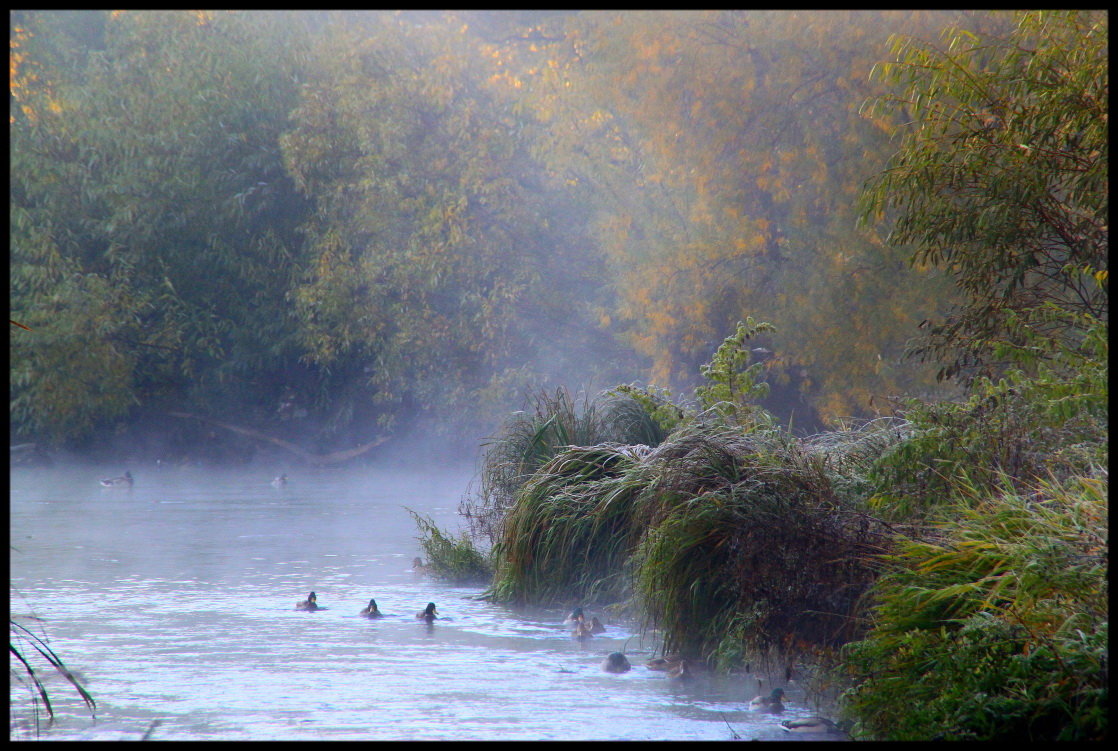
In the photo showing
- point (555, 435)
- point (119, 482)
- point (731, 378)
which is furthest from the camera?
point (119, 482)

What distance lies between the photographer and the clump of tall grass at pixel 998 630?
15.2 ft

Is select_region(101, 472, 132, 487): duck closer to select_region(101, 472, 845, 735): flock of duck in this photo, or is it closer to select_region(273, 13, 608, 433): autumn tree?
select_region(273, 13, 608, 433): autumn tree

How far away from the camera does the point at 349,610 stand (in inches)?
404

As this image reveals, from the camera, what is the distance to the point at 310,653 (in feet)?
27.8

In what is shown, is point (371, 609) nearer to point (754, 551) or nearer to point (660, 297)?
point (754, 551)

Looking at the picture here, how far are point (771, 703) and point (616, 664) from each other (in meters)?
1.30

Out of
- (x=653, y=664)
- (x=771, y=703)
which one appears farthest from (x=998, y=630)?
(x=653, y=664)

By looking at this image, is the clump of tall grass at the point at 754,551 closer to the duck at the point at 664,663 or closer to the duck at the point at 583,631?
the duck at the point at 664,663

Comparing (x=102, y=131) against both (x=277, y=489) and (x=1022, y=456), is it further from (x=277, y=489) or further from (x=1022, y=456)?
(x=1022, y=456)

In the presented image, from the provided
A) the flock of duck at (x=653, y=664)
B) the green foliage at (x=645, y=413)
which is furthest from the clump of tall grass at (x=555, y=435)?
the flock of duck at (x=653, y=664)

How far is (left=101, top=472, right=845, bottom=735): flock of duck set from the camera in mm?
6270

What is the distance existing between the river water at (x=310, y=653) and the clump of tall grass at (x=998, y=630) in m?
1.03

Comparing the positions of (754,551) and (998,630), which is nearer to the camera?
(998,630)

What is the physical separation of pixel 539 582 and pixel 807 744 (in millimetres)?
4208
